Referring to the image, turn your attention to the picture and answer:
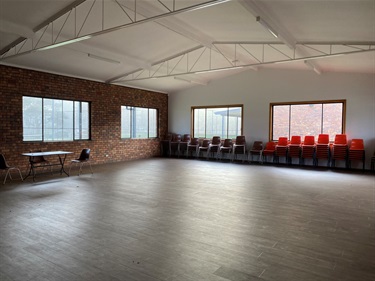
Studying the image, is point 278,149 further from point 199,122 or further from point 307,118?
point 199,122

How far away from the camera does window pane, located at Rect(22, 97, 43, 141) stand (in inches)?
307

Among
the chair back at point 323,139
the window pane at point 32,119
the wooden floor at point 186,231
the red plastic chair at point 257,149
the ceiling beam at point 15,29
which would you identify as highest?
the ceiling beam at point 15,29

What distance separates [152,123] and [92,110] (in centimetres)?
337

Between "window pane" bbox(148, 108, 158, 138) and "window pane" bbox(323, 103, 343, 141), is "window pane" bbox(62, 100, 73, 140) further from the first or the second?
"window pane" bbox(323, 103, 343, 141)

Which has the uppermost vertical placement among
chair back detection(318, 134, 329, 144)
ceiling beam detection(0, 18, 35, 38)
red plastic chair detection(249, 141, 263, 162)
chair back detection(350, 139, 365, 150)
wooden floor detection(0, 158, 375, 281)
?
ceiling beam detection(0, 18, 35, 38)

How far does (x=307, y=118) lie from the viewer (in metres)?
10.1

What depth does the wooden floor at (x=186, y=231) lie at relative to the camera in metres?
2.53

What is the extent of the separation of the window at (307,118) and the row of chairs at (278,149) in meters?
0.40

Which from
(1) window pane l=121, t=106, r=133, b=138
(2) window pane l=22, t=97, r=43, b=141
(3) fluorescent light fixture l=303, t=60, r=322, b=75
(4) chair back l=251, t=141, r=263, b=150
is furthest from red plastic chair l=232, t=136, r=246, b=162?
(2) window pane l=22, t=97, r=43, b=141

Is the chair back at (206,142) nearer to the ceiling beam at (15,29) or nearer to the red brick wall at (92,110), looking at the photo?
the red brick wall at (92,110)

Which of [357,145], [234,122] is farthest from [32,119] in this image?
[357,145]

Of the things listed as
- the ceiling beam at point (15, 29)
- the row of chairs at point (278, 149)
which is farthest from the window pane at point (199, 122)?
the ceiling beam at point (15, 29)

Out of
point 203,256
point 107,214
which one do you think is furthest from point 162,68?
point 203,256

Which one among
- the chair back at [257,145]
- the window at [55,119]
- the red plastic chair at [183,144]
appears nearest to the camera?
the window at [55,119]
